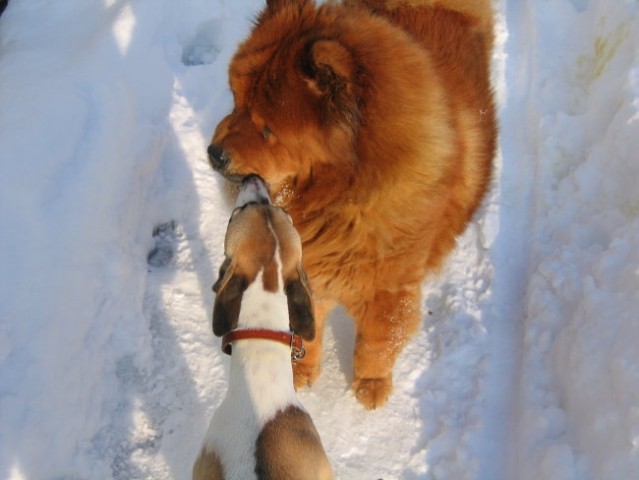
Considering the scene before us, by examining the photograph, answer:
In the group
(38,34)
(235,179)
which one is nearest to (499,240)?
(235,179)

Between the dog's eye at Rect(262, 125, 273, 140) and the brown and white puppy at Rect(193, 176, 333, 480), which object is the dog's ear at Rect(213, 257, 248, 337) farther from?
the dog's eye at Rect(262, 125, 273, 140)

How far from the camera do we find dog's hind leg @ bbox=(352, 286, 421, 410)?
2.68 metres

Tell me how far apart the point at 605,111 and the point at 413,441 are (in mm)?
2369

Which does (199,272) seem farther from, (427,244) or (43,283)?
(427,244)

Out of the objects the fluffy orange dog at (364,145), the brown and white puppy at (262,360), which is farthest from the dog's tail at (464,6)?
the brown and white puppy at (262,360)

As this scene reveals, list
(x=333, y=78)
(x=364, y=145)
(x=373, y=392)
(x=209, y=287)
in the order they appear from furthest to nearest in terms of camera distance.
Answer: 1. (x=209, y=287)
2. (x=373, y=392)
3. (x=364, y=145)
4. (x=333, y=78)

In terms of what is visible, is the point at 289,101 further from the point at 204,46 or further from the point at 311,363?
the point at 204,46

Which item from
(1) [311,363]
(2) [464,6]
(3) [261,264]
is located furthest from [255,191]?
(2) [464,6]

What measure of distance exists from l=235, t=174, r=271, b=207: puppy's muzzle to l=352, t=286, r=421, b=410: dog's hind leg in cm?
73

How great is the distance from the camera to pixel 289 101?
2090 mm

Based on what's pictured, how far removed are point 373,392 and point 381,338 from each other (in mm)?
360

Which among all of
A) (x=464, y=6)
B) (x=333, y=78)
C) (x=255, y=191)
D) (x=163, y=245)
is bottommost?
(x=163, y=245)

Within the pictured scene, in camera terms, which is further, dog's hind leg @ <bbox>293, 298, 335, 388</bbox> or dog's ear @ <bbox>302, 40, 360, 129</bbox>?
dog's hind leg @ <bbox>293, 298, 335, 388</bbox>

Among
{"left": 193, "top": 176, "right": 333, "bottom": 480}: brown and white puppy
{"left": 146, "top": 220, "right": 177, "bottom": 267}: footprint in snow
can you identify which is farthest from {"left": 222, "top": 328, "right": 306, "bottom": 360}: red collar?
{"left": 146, "top": 220, "right": 177, "bottom": 267}: footprint in snow
